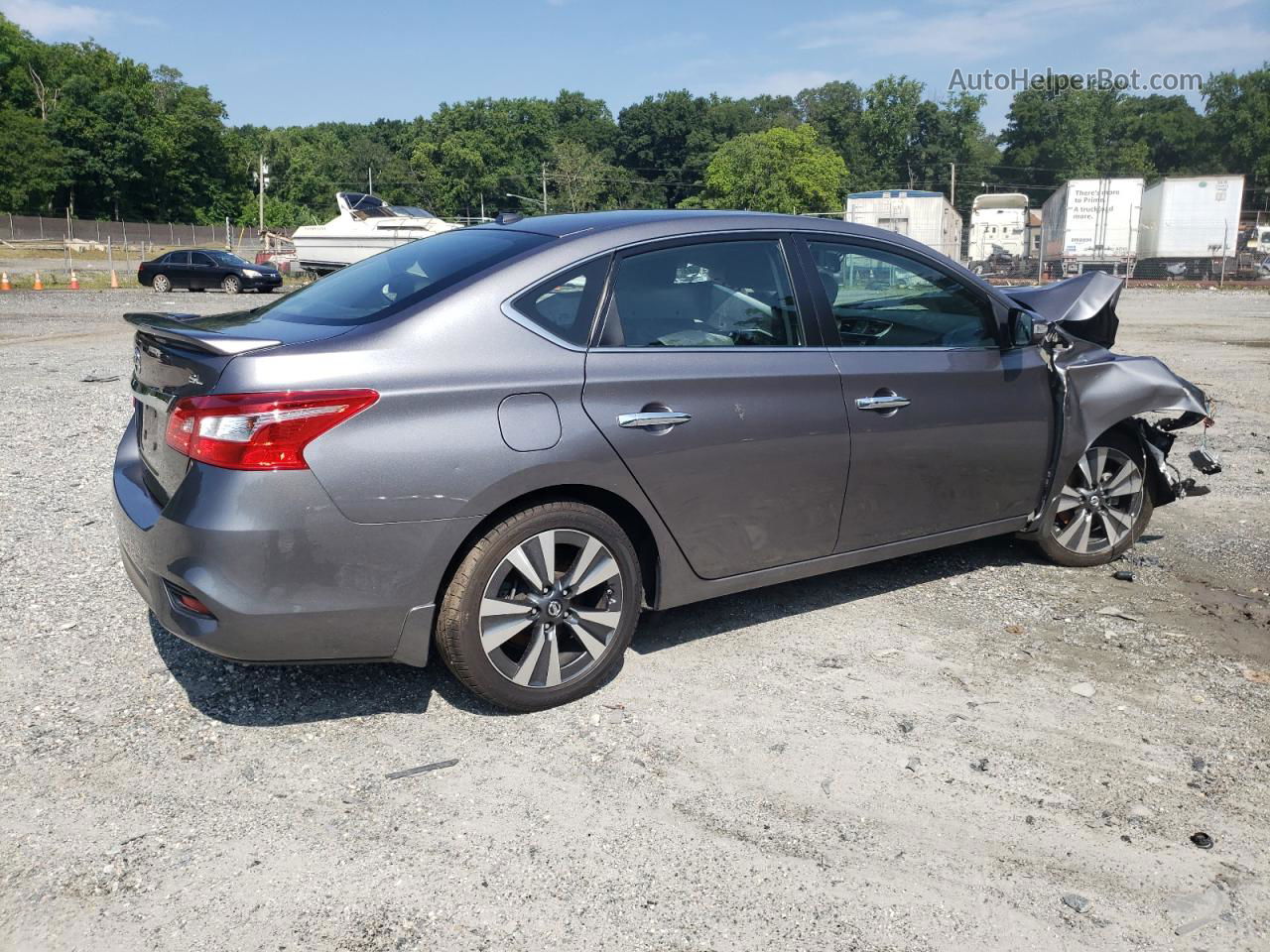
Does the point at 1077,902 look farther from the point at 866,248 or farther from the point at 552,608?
the point at 866,248

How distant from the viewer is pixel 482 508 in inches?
135

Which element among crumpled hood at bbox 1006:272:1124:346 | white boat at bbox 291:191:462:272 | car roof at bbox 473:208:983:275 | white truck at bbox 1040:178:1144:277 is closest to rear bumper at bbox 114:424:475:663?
car roof at bbox 473:208:983:275

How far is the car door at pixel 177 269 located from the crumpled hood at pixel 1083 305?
30.9 meters

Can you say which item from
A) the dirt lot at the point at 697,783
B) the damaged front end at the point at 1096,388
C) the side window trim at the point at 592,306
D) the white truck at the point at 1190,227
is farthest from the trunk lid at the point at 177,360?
the white truck at the point at 1190,227

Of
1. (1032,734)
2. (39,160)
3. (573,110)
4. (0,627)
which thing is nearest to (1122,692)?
(1032,734)

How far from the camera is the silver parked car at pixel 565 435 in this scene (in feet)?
10.7

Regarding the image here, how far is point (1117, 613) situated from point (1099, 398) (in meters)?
1.05

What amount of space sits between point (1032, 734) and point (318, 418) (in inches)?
102

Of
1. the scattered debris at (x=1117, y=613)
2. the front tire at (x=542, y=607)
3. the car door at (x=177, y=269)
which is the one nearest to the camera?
the front tire at (x=542, y=607)

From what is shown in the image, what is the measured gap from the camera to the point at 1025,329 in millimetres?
4906

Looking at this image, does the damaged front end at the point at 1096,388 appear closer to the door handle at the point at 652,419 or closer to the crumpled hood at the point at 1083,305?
the crumpled hood at the point at 1083,305

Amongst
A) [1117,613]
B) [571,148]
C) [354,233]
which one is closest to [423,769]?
[1117,613]

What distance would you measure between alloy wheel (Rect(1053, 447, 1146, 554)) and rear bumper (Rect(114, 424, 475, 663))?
10.7 ft

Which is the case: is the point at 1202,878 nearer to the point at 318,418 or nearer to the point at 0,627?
the point at 318,418
